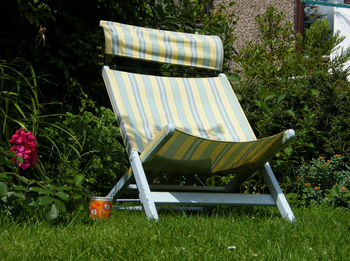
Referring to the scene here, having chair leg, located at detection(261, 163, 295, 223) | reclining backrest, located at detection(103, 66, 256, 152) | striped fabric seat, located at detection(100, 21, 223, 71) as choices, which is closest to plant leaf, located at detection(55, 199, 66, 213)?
reclining backrest, located at detection(103, 66, 256, 152)

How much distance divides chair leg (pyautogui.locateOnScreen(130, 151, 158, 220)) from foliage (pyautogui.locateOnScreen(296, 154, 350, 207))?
141 cm

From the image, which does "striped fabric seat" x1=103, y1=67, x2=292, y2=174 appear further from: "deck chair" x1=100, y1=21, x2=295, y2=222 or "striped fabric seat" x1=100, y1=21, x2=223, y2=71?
"striped fabric seat" x1=100, y1=21, x2=223, y2=71

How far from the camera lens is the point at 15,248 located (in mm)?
1906

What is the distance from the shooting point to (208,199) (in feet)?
9.61

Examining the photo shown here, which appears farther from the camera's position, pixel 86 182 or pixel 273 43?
pixel 273 43

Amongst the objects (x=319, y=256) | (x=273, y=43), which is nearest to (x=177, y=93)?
(x=319, y=256)

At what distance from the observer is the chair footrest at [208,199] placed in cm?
281

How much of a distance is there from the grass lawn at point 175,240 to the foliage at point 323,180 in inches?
33.4

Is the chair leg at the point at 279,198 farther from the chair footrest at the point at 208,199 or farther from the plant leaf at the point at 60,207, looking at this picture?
the plant leaf at the point at 60,207

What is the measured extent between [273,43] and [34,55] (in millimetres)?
3412

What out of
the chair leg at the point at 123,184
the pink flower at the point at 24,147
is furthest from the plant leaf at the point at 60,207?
the chair leg at the point at 123,184

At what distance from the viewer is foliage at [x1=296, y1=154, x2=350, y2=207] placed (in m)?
3.60

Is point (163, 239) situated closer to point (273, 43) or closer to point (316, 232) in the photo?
point (316, 232)

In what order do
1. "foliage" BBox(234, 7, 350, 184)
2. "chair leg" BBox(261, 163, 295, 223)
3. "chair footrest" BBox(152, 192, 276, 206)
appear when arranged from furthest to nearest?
"foliage" BBox(234, 7, 350, 184), "chair leg" BBox(261, 163, 295, 223), "chair footrest" BBox(152, 192, 276, 206)
